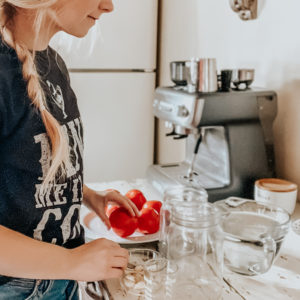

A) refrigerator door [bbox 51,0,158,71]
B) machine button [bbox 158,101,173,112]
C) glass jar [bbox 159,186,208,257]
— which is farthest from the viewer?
refrigerator door [bbox 51,0,158,71]

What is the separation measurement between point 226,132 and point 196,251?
0.46 meters

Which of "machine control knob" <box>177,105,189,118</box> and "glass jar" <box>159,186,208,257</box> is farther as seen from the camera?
"machine control knob" <box>177,105,189,118</box>

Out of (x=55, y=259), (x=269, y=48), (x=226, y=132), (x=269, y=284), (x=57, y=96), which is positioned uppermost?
(x=269, y=48)

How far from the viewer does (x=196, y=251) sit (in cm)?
90

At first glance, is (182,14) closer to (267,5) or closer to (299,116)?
(267,5)

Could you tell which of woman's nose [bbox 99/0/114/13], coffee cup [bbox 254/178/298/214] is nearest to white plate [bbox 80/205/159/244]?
coffee cup [bbox 254/178/298/214]

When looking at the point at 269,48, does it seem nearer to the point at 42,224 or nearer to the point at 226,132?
the point at 226,132

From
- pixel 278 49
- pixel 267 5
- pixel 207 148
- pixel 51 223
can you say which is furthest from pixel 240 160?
pixel 51 223

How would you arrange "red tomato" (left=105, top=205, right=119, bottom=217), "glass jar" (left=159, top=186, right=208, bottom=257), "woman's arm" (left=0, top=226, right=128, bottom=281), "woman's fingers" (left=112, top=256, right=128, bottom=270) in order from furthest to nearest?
"red tomato" (left=105, top=205, right=119, bottom=217) < "glass jar" (left=159, top=186, right=208, bottom=257) < "woman's fingers" (left=112, top=256, right=128, bottom=270) < "woman's arm" (left=0, top=226, right=128, bottom=281)

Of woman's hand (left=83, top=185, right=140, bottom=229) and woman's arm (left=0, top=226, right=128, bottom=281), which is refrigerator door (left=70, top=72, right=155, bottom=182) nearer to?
woman's hand (left=83, top=185, right=140, bottom=229)

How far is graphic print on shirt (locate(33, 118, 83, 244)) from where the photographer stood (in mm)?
743

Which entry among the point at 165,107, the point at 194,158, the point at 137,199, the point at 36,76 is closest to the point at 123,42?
the point at 165,107

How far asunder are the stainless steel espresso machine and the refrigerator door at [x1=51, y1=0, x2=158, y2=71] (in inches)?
33.1

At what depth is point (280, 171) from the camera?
4.50 feet
